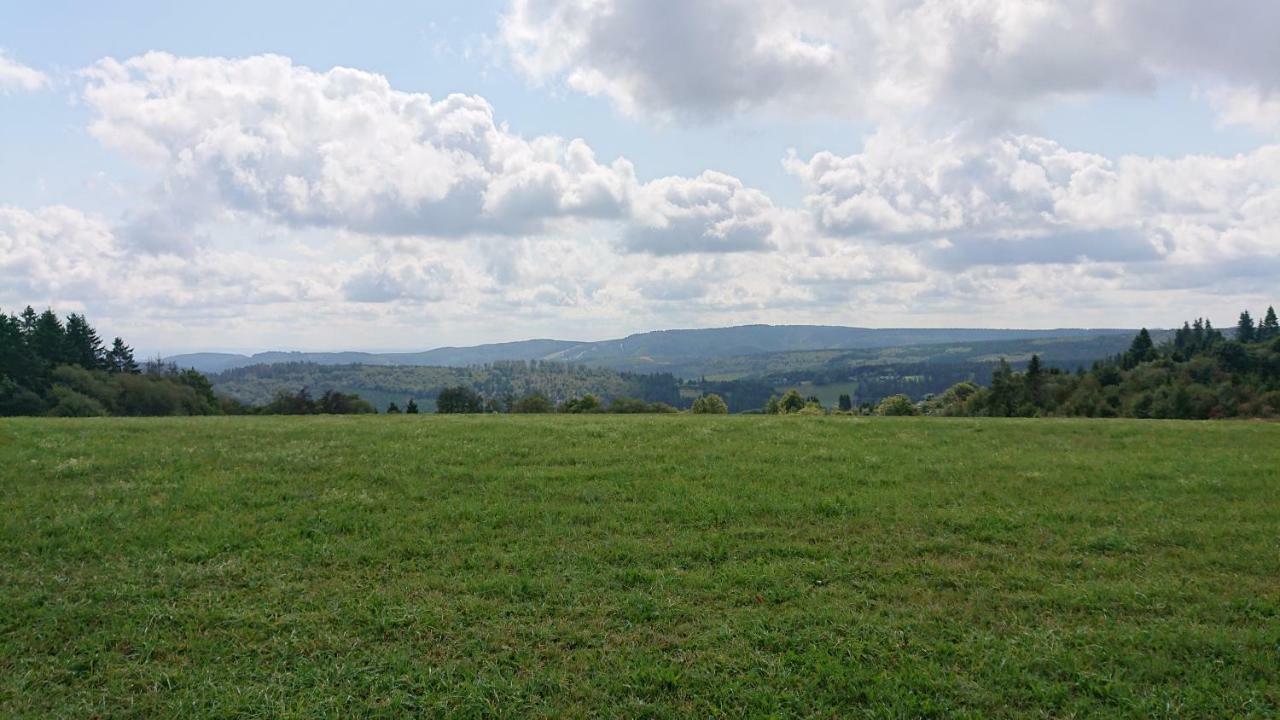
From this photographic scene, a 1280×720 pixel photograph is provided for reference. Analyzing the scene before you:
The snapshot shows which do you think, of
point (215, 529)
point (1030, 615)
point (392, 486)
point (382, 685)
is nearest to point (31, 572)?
point (215, 529)

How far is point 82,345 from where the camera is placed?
87.8 meters

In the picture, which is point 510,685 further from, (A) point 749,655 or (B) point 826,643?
(B) point 826,643

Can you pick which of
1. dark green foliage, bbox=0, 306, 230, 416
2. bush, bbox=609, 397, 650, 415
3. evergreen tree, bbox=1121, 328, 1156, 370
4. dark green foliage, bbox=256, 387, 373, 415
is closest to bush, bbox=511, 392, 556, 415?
bush, bbox=609, 397, 650, 415

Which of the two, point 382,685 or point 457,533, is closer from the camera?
point 382,685

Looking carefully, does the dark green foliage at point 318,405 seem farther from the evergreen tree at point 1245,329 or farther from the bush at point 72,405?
the evergreen tree at point 1245,329

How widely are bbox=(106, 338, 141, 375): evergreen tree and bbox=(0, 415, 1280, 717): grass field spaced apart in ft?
326

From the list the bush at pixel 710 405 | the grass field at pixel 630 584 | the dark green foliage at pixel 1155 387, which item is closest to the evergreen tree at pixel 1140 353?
the dark green foliage at pixel 1155 387

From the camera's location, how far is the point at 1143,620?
8.91 m

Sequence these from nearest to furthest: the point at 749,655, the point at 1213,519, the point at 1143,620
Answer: the point at 749,655, the point at 1143,620, the point at 1213,519

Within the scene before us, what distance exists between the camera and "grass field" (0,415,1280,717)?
7.52m

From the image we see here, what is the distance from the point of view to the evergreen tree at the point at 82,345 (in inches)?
3355

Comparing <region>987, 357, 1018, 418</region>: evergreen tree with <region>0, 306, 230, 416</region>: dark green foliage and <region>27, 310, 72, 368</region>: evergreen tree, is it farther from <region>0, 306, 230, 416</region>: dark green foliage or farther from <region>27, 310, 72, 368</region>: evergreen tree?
<region>27, 310, 72, 368</region>: evergreen tree

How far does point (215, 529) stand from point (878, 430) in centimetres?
1912

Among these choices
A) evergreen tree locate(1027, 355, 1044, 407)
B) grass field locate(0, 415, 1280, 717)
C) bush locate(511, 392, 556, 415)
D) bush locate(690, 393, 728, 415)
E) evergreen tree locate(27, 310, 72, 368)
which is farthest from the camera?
evergreen tree locate(1027, 355, 1044, 407)
